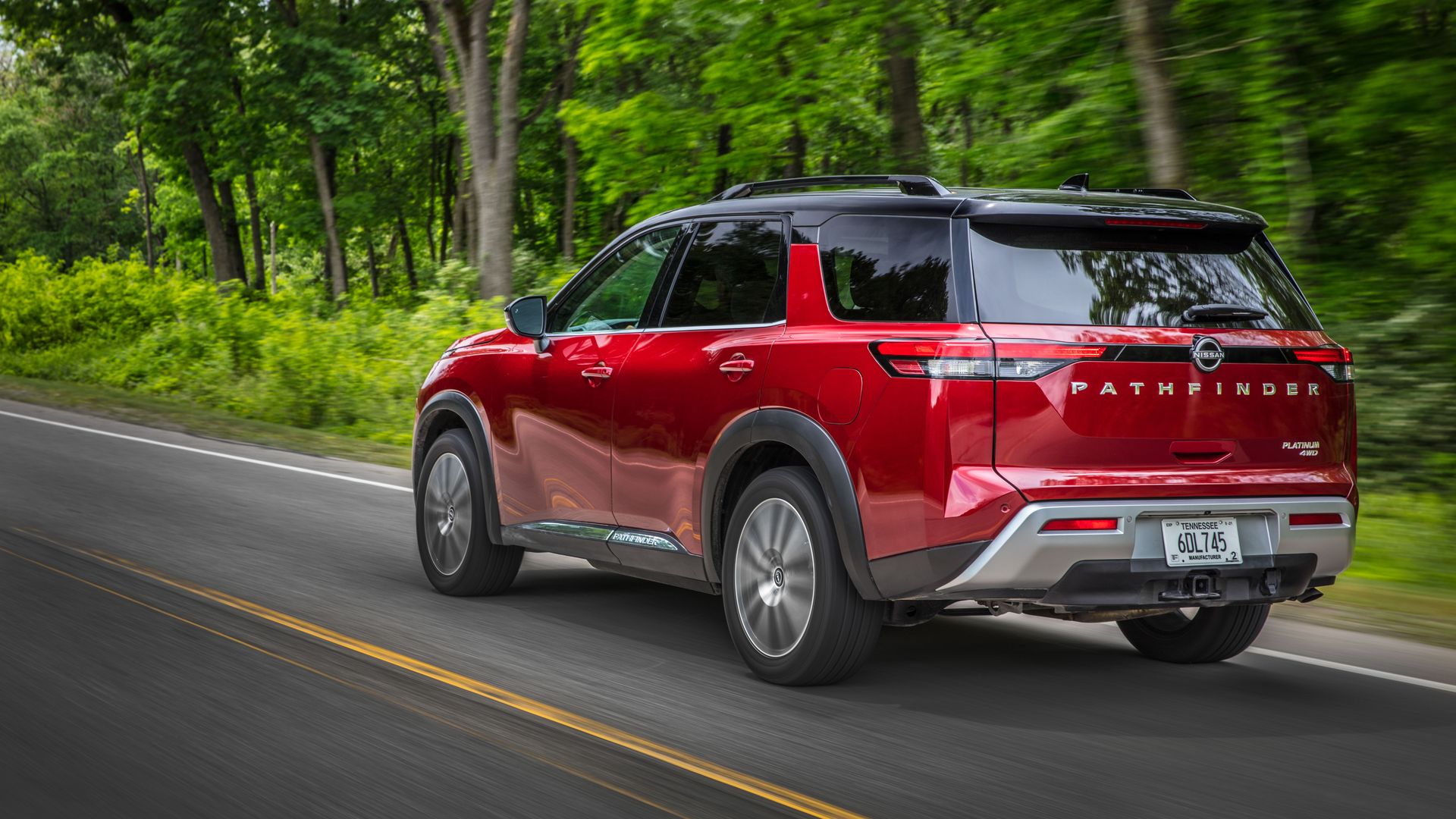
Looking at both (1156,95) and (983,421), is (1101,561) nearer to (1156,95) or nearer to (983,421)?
(983,421)

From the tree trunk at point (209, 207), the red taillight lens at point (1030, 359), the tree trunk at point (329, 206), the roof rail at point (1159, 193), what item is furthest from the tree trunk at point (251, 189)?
the red taillight lens at point (1030, 359)

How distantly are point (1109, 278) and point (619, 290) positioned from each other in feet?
8.18

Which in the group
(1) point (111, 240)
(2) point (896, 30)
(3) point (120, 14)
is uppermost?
(3) point (120, 14)

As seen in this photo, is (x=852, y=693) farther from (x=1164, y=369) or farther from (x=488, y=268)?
(x=488, y=268)

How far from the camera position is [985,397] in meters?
4.60

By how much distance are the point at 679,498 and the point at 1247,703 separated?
2299 millimetres

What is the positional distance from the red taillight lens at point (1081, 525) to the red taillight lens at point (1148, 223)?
1040 millimetres

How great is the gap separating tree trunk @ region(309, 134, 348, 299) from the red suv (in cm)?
3242

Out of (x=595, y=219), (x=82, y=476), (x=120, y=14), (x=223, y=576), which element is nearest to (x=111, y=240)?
(x=120, y=14)

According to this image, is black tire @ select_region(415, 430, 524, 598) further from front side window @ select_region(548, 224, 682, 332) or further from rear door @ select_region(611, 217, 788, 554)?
rear door @ select_region(611, 217, 788, 554)

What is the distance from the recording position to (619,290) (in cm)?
655

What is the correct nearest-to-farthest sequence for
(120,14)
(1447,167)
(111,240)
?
(1447,167), (120,14), (111,240)

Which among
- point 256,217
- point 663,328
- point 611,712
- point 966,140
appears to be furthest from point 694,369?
point 256,217

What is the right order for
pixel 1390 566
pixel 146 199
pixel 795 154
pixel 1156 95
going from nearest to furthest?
pixel 1390 566 → pixel 1156 95 → pixel 795 154 → pixel 146 199
